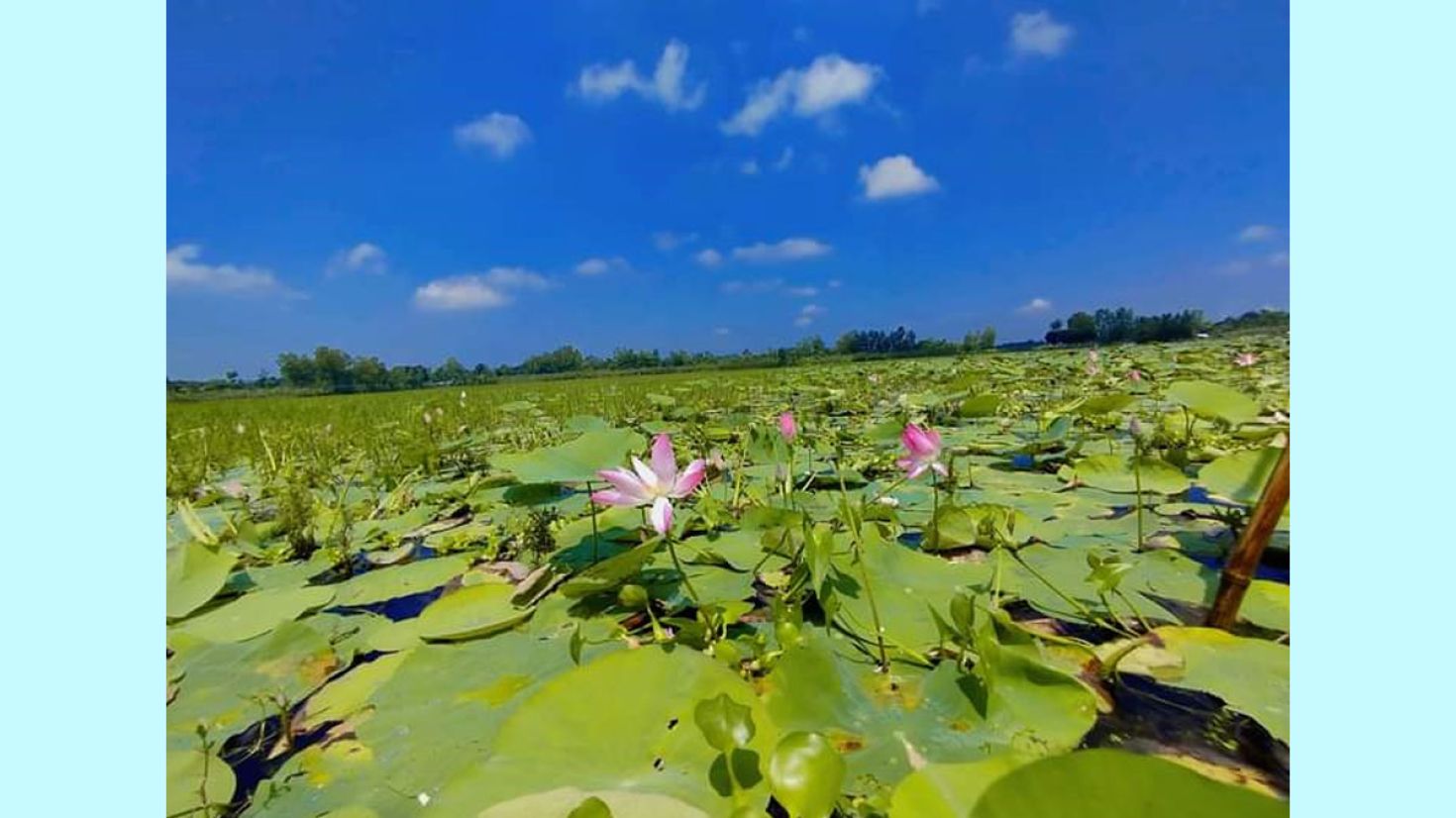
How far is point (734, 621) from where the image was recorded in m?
0.86

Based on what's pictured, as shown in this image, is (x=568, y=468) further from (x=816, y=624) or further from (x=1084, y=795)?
(x=1084, y=795)

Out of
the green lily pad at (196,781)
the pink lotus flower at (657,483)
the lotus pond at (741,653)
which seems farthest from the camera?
the pink lotus flower at (657,483)

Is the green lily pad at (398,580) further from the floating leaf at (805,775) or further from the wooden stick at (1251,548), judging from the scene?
the wooden stick at (1251,548)

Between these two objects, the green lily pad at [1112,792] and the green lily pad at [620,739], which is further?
the green lily pad at [620,739]

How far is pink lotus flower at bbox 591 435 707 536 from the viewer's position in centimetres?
69

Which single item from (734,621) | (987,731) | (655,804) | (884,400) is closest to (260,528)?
(734,621)

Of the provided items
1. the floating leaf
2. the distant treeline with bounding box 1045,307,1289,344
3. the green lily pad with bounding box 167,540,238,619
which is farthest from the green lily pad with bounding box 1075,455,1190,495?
the distant treeline with bounding box 1045,307,1289,344

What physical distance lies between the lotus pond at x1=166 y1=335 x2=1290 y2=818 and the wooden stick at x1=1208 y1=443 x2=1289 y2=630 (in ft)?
0.11

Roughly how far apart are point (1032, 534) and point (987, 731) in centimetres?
65

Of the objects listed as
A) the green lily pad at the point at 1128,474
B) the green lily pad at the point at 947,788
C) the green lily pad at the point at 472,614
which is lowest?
the green lily pad at the point at 472,614

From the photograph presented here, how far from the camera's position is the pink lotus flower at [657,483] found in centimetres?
69

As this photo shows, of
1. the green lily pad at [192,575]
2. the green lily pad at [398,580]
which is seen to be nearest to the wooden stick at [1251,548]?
the green lily pad at [398,580]

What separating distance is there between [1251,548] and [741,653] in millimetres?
562

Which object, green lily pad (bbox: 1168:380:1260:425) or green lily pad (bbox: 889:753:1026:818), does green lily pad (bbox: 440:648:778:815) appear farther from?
green lily pad (bbox: 1168:380:1260:425)
